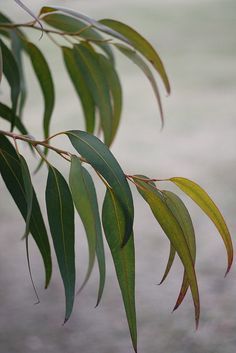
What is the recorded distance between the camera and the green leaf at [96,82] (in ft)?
3.13

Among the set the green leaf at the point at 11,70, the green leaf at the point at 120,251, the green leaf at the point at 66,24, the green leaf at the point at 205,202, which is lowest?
the green leaf at the point at 120,251

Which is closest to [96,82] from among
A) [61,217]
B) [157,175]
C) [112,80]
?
[112,80]

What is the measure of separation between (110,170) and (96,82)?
0.26 m

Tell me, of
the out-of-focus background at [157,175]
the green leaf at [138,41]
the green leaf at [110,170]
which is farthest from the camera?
the out-of-focus background at [157,175]

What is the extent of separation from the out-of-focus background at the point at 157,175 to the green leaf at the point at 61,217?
397 millimetres

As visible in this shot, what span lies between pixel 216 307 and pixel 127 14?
5.59 feet

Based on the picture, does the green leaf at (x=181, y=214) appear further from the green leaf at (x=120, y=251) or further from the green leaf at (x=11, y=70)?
the green leaf at (x=11, y=70)

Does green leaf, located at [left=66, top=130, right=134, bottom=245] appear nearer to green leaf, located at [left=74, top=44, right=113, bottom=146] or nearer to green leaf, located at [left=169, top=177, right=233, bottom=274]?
green leaf, located at [left=169, top=177, right=233, bottom=274]

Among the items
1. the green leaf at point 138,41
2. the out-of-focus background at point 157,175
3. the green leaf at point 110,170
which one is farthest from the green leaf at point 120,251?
the out-of-focus background at point 157,175

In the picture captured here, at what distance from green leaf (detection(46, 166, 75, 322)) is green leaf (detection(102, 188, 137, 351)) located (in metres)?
0.04

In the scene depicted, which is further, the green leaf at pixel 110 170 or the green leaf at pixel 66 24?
the green leaf at pixel 66 24

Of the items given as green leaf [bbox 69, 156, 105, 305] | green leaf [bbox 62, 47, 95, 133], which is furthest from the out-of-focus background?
green leaf [bbox 69, 156, 105, 305]

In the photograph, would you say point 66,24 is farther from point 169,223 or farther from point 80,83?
point 169,223

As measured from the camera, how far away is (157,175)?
69.9 inches
